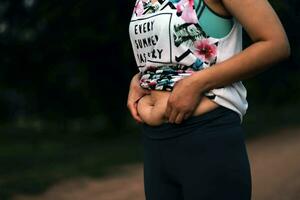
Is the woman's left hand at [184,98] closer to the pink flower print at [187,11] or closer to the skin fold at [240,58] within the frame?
the skin fold at [240,58]

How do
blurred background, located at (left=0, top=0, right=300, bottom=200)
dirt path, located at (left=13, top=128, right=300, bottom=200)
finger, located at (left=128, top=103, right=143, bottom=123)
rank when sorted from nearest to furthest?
finger, located at (left=128, top=103, right=143, bottom=123)
dirt path, located at (left=13, top=128, right=300, bottom=200)
blurred background, located at (left=0, top=0, right=300, bottom=200)

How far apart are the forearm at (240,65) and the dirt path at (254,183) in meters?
4.64

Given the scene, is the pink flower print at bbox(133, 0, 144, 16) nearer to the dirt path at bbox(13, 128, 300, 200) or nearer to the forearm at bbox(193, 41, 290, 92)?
the forearm at bbox(193, 41, 290, 92)

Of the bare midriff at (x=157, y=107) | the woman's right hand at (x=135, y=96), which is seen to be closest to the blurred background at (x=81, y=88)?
the woman's right hand at (x=135, y=96)

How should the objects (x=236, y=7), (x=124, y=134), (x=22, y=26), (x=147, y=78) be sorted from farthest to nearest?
(x=124, y=134), (x=22, y=26), (x=147, y=78), (x=236, y=7)

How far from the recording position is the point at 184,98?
6.48ft

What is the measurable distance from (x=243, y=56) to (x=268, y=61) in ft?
0.24

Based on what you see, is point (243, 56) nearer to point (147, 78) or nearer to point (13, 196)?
point (147, 78)

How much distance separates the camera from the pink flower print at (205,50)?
6.51 feet

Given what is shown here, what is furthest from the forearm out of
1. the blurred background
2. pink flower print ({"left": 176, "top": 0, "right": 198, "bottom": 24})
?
the blurred background

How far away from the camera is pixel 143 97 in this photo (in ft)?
7.26

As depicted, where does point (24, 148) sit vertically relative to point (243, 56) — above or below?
below

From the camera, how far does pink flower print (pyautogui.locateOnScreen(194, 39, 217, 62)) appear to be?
6.51 feet

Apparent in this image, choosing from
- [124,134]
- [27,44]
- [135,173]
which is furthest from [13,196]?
[124,134]
